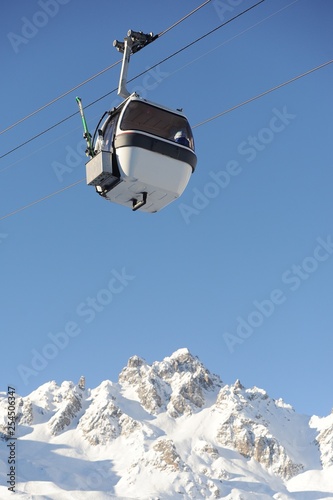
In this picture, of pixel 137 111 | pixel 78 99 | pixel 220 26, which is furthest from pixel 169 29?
pixel 78 99

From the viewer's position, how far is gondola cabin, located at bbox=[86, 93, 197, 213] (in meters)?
18.5

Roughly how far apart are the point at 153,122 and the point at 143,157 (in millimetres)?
1211

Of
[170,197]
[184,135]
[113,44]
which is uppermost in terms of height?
[113,44]

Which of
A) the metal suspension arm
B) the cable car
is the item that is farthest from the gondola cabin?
the metal suspension arm

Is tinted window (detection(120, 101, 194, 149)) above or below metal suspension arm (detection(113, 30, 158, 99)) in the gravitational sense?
below

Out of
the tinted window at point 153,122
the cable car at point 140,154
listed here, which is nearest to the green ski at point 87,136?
the cable car at point 140,154

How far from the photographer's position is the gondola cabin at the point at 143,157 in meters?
18.5

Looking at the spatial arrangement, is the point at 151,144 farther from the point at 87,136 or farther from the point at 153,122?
the point at 87,136

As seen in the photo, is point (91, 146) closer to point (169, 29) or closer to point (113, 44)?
point (113, 44)

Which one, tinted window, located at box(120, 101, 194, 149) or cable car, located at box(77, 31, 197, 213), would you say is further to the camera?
tinted window, located at box(120, 101, 194, 149)

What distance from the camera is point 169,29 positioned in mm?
16875

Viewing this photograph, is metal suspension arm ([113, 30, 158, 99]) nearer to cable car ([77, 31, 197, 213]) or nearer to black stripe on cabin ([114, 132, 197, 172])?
cable car ([77, 31, 197, 213])

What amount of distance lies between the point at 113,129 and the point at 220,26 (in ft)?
14.7

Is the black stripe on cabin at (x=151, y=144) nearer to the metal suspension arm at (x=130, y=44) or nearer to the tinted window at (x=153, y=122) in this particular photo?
the tinted window at (x=153, y=122)
